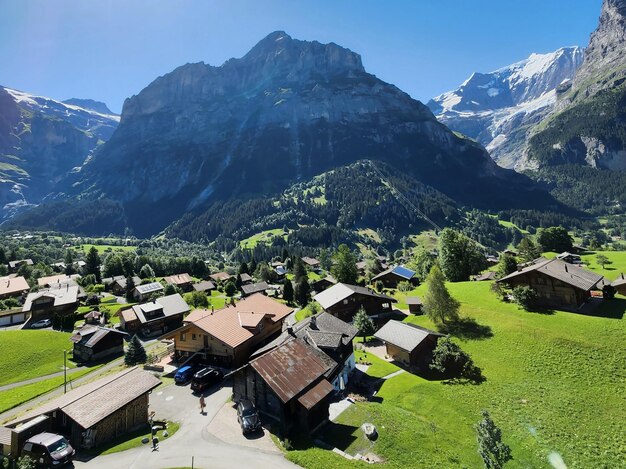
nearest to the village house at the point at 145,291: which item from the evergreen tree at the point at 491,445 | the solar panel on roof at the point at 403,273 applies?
the solar panel on roof at the point at 403,273

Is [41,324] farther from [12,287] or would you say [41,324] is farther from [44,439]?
[44,439]

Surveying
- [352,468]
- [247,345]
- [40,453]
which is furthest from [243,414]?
[247,345]

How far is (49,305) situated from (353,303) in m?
74.4

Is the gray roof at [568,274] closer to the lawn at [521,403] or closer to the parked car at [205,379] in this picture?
the lawn at [521,403]

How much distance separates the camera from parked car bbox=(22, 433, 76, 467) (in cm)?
2648

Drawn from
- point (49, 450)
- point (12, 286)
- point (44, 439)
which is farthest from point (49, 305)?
point (49, 450)

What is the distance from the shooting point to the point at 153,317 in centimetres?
7769

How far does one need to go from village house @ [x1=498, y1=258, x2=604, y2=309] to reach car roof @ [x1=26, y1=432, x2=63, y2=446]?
66020 millimetres

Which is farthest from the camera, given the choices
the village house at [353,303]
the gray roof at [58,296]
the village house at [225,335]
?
the gray roof at [58,296]

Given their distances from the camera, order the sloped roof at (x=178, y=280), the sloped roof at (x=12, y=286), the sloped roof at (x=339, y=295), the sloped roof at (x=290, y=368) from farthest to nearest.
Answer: the sloped roof at (x=178, y=280) → the sloped roof at (x=12, y=286) → the sloped roof at (x=339, y=295) → the sloped roof at (x=290, y=368)

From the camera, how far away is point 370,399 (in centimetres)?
3978

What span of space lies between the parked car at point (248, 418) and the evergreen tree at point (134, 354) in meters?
31.2

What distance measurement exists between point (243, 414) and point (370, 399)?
51.6 feet

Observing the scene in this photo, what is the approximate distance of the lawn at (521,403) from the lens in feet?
93.3
